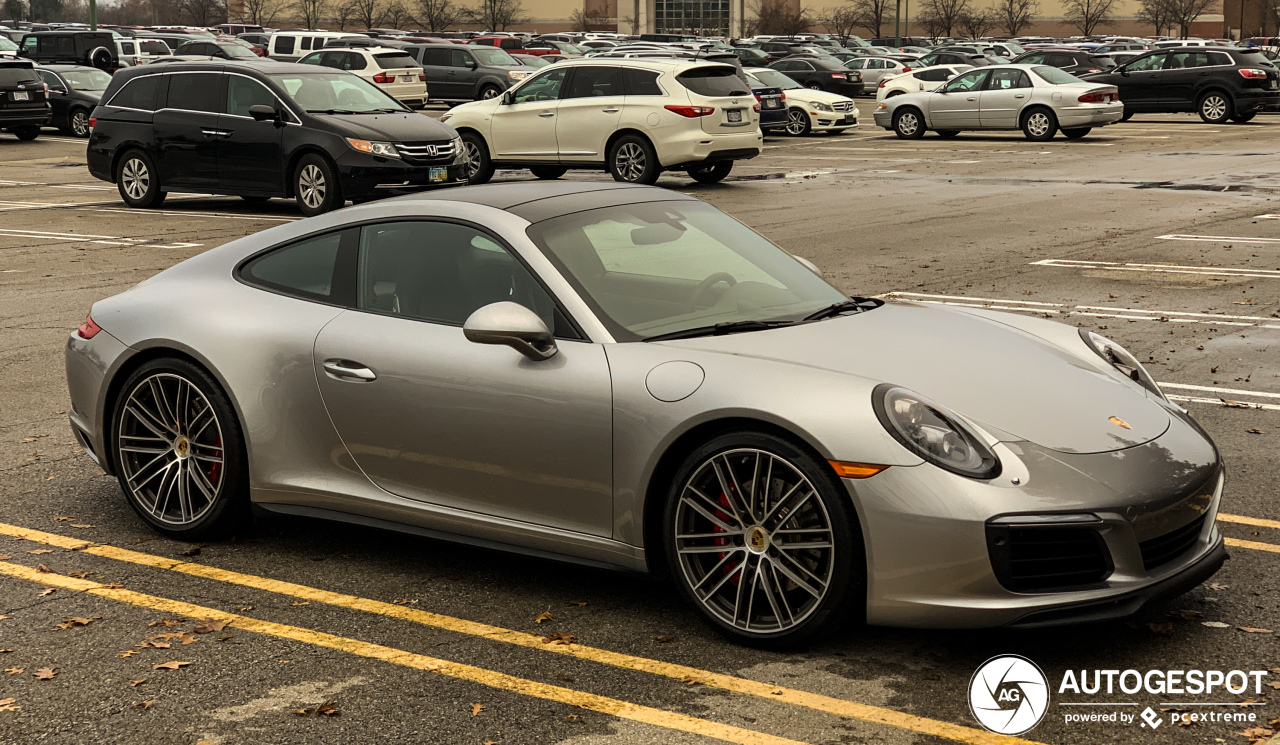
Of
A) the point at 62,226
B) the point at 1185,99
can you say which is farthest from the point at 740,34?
the point at 62,226

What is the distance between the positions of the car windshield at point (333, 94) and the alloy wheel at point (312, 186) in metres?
0.79

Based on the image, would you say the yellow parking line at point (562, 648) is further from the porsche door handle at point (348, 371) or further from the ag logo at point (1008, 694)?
the porsche door handle at point (348, 371)

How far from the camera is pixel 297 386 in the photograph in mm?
5133

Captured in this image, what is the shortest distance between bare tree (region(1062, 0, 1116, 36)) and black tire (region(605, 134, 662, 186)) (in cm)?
9758

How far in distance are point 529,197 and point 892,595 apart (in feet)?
6.95

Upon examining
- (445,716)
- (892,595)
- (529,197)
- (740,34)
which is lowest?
(445,716)

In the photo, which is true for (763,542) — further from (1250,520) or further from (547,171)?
(547,171)

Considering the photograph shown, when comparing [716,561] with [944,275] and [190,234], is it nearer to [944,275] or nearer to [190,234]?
[944,275]

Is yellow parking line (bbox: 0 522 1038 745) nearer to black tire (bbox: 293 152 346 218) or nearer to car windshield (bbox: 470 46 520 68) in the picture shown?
black tire (bbox: 293 152 346 218)

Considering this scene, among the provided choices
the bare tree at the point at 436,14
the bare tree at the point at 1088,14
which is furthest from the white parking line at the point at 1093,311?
the bare tree at the point at 1088,14

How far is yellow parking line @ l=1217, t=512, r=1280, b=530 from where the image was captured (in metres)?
5.48

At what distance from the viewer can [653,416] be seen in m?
4.39

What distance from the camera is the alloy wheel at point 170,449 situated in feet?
17.7

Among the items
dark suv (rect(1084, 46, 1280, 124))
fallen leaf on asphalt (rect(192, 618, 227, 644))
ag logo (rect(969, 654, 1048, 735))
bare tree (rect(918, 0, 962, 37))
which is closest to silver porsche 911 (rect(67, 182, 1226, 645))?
ag logo (rect(969, 654, 1048, 735))
